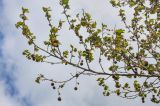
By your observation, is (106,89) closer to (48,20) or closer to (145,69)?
(145,69)

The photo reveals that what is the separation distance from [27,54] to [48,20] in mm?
1075

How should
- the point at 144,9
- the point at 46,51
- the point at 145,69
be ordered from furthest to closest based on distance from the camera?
the point at 144,9
the point at 145,69
the point at 46,51

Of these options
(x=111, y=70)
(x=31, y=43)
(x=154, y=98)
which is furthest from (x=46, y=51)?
(x=154, y=98)

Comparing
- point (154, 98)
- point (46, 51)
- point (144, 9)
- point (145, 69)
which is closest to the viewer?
point (46, 51)

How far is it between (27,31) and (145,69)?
3.12 meters

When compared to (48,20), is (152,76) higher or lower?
lower

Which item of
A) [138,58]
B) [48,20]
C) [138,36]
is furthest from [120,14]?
[48,20]

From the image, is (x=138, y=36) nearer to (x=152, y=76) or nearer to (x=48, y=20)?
(x=152, y=76)

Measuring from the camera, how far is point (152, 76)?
32.2ft

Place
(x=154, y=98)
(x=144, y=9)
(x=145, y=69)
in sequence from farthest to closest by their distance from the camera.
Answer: (x=144, y=9)
(x=154, y=98)
(x=145, y=69)

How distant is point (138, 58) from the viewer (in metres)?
10.0

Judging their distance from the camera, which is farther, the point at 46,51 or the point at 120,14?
the point at 120,14

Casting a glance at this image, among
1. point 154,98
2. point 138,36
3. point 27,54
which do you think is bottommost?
point 154,98

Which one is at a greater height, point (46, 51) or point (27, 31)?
point (27, 31)
